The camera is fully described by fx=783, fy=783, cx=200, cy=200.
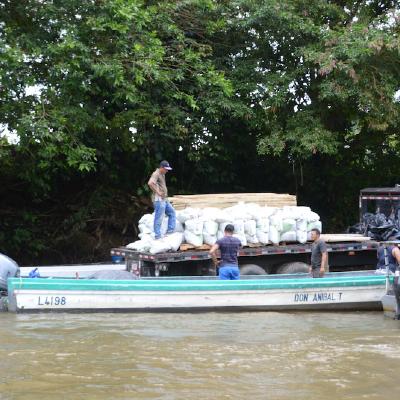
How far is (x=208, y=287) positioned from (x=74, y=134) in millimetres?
5930

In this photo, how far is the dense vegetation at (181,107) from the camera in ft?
57.1

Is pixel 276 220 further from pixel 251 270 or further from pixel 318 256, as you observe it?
pixel 318 256

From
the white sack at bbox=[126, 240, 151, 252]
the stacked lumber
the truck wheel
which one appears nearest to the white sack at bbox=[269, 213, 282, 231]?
the stacked lumber

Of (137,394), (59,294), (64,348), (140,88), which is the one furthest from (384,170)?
(137,394)

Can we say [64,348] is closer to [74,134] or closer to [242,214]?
[242,214]

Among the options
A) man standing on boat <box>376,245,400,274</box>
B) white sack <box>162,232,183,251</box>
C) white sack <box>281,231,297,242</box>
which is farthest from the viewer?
white sack <box>281,231,297,242</box>

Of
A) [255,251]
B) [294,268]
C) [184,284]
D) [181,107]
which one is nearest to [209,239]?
[255,251]

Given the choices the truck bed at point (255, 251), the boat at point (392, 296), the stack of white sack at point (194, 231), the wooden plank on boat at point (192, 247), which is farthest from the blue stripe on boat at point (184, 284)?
the stack of white sack at point (194, 231)

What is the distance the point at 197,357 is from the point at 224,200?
6.60 m

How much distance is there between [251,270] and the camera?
1570 cm

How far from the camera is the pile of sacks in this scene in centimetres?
1516

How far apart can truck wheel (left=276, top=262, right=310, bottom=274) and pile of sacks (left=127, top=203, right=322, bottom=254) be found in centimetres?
49

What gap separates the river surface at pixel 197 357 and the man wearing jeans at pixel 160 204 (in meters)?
2.28

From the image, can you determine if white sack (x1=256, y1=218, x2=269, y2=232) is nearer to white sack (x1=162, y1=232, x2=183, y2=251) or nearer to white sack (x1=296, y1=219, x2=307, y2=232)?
white sack (x1=296, y1=219, x2=307, y2=232)
